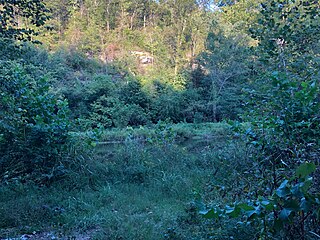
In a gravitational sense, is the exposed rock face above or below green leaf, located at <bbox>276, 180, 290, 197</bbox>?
above

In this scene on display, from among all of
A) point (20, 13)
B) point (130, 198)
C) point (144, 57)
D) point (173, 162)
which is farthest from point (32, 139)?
point (144, 57)

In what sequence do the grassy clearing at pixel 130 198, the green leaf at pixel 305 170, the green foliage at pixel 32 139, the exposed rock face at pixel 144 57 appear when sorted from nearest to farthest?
1. the green leaf at pixel 305 170
2. the grassy clearing at pixel 130 198
3. the green foliage at pixel 32 139
4. the exposed rock face at pixel 144 57

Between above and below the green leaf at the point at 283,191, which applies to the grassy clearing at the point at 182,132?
below

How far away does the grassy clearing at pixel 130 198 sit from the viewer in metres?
3.52

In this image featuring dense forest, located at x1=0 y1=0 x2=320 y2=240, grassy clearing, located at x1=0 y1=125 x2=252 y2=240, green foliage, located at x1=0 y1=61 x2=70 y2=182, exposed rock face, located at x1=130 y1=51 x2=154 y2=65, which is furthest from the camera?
exposed rock face, located at x1=130 y1=51 x2=154 y2=65

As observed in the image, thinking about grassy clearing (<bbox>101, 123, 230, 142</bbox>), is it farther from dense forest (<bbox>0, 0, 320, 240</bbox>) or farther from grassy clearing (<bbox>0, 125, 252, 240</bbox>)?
grassy clearing (<bbox>0, 125, 252, 240</bbox>)

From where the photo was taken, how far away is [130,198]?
4926 mm

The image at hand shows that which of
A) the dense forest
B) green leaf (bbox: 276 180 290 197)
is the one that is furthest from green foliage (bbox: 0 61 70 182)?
green leaf (bbox: 276 180 290 197)

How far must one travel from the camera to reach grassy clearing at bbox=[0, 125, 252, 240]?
3523 millimetres

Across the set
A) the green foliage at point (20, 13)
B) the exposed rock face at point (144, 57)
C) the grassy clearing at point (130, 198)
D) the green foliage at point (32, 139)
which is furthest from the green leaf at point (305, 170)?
the exposed rock face at point (144, 57)

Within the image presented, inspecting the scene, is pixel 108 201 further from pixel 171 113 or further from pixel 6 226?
pixel 171 113

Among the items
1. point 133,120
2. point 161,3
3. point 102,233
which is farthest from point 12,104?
point 161,3

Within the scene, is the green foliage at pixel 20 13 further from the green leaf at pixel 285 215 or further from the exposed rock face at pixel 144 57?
the exposed rock face at pixel 144 57

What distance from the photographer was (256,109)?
→ 3.69 m
